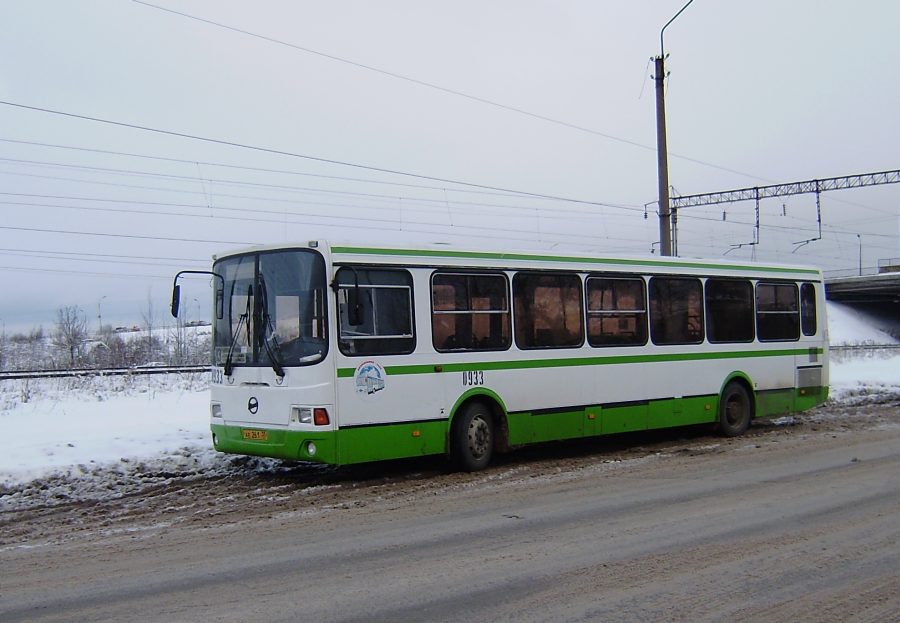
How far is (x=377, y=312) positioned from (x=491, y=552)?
4.01m

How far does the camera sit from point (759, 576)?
6.09 m

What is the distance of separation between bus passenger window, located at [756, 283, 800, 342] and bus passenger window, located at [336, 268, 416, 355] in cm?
770

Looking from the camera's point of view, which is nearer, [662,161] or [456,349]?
[456,349]

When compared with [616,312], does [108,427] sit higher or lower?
lower

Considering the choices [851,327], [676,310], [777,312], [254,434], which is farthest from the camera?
[851,327]

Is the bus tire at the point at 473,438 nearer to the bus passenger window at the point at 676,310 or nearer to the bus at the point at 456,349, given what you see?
the bus at the point at 456,349

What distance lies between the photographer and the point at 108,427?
1298 cm

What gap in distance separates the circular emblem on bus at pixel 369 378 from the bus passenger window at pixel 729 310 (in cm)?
667

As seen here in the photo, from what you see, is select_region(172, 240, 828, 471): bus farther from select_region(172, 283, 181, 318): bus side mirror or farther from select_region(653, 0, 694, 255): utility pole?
select_region(653, 0, 694, 255): utility pole

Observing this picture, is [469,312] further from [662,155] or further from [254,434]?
[662,155]

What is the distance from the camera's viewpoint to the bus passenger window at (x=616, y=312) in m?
12.5

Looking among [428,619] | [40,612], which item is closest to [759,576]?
[428,619]

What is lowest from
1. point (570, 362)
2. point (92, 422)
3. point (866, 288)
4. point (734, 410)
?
point (734, 410)

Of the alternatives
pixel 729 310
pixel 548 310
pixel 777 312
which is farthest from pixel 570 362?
pixel 777 312
